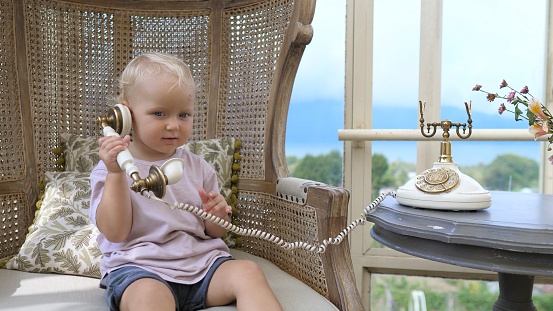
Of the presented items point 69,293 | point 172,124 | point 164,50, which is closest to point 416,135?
point 164,50

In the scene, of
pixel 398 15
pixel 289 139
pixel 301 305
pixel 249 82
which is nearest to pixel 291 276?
pixel 301 305

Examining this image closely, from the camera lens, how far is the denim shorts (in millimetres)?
1087

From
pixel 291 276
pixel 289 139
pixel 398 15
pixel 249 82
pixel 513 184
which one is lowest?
pixel 291 276

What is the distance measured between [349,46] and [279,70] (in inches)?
23.8

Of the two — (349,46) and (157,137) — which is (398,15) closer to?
(349,46)

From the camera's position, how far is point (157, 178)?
955 mm

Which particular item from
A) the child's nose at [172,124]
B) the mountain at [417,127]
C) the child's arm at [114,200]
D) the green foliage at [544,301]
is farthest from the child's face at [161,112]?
the green foliage at [544,301]

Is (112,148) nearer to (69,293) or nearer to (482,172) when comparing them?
(69,293)

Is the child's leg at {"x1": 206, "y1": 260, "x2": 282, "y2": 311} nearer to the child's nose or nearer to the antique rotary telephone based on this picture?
the antique rotary telephone

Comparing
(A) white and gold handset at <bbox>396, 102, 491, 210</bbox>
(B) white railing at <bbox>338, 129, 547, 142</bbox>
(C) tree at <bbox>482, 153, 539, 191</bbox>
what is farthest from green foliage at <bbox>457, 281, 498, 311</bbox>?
(A) white and gold handset at <bbox>396, 102, 491, 210</bbox>

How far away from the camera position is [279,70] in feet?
5.04

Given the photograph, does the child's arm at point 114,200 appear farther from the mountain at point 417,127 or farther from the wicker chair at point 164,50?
the mountain at point 417,127

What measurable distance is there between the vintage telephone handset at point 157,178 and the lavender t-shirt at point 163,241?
0.24 ft

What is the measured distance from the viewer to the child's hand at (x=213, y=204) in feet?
4.05
